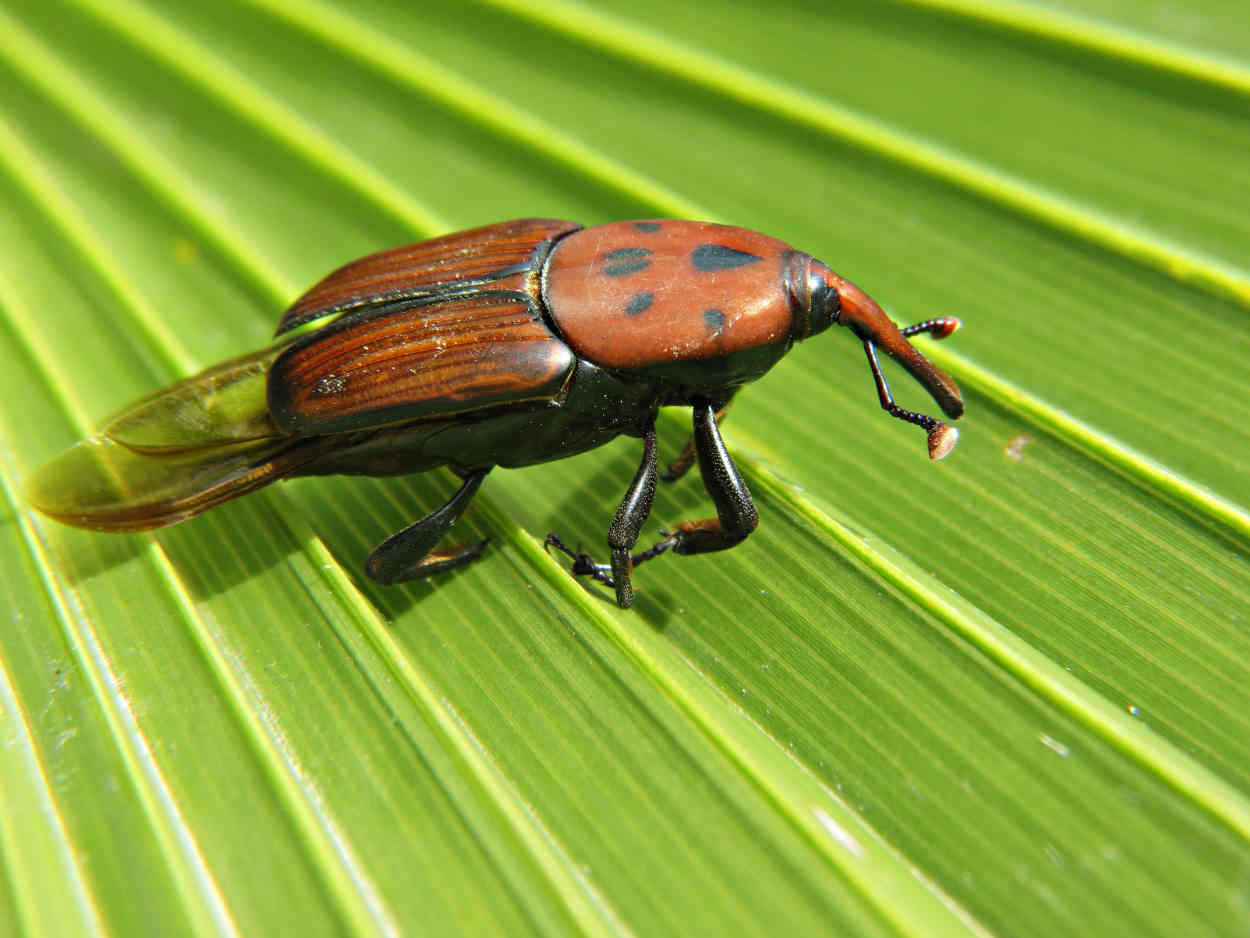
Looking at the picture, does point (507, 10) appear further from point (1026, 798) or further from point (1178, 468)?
point (1026, 798)

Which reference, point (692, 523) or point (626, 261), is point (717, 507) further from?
point (626, 261)

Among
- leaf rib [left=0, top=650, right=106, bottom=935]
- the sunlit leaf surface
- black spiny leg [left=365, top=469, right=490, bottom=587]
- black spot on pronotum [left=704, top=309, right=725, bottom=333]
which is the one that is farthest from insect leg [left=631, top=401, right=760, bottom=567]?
leaf rib [left=0, top=650, right=106, bottom=935]

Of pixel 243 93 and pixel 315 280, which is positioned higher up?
pixel 243 93

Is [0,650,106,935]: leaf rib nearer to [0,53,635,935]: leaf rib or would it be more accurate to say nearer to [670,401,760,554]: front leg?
[0,53,635,935]: leaf rib

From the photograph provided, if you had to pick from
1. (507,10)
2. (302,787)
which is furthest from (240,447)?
(507,10)

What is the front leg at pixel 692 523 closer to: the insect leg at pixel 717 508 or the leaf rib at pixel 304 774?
the insect leg at pixel 717 508
